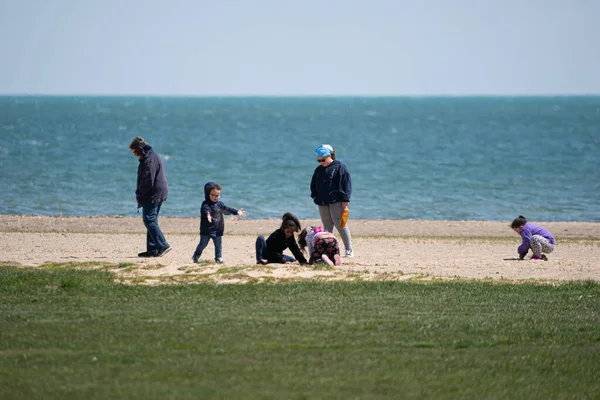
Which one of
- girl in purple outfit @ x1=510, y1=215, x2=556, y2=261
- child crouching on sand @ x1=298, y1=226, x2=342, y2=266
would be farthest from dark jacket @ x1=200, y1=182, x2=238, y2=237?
girl in purple outfit @ x1=510, y1=215, x2=556, y2=261

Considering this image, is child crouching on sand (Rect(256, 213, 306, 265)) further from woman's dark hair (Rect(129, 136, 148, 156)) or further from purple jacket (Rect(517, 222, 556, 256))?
purple jacket (Rect(517, 222, 556, 256))

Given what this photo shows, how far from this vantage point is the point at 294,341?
314 inches

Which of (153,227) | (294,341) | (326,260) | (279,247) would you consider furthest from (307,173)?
(294,341)

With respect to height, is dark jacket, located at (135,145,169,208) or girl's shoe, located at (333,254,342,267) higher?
dark jacket, located at (135,145,169,208)

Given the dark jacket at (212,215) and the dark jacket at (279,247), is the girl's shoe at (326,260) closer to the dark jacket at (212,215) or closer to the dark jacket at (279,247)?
the dark jacket at (279,247)

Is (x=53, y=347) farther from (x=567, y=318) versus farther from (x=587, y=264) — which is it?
(x=587, y=264)

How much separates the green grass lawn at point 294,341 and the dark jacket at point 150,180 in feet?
7.60

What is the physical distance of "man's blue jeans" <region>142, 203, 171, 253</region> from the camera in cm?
1331

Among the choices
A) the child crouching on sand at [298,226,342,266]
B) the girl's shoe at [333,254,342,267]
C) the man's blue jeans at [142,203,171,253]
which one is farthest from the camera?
the man's blue jeans at [142,203,171,253]

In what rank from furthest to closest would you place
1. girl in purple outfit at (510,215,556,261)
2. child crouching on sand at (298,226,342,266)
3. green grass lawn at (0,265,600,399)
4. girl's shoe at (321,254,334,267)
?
girl in purple outfit at (510,215,556,261) < child crouching on sand at (298,226,342,266) < girl's shoe at (321,254,334,267) < green grass lawn at (0,265,600,399)

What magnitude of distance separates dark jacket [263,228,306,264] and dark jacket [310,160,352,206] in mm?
1130

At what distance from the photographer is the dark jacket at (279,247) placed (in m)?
12.7

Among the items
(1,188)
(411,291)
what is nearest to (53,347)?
(411,291)

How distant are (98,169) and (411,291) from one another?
31994 millimetres
